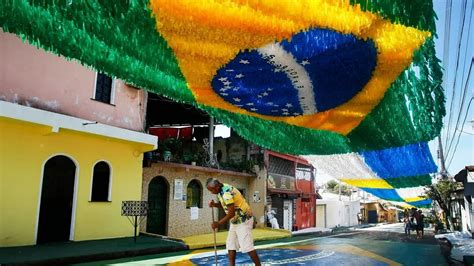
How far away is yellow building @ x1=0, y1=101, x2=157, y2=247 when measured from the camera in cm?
1032

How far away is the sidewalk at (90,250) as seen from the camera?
8734 millimetres

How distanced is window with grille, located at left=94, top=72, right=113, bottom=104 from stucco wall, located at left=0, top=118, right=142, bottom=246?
4.92 feet

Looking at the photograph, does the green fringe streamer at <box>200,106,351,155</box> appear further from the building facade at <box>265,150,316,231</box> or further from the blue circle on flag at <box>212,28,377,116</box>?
the building facade at <box>265,150,316,231</box>

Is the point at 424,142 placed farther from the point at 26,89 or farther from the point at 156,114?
the point at 156,114

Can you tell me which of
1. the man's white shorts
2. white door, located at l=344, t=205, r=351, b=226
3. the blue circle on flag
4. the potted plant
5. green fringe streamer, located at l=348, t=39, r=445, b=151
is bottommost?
white door, located at l=344, t=205, r=351, b=226

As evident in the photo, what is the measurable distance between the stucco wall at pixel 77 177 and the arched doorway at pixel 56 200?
0.66 ft

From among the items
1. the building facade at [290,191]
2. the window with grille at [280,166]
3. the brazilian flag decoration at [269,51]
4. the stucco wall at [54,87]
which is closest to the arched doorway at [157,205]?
the stucco wall at [54,87]

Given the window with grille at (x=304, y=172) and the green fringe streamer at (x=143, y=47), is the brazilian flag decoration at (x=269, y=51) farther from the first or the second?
the window with grille at (x=304, y=172)

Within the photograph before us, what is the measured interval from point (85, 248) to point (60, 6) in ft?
31.1

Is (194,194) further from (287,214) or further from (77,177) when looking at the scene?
(287,214)

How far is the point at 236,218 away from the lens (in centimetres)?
604

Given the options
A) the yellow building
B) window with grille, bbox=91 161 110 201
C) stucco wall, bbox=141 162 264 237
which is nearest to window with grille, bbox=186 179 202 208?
A: stucco wall, bbox=141 162 264 237

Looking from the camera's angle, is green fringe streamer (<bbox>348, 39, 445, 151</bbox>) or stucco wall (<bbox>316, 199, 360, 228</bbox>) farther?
stucco wall (<bbox>316, 199, 360, 228</bbox>)

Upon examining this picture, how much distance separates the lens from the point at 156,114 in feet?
69.3
